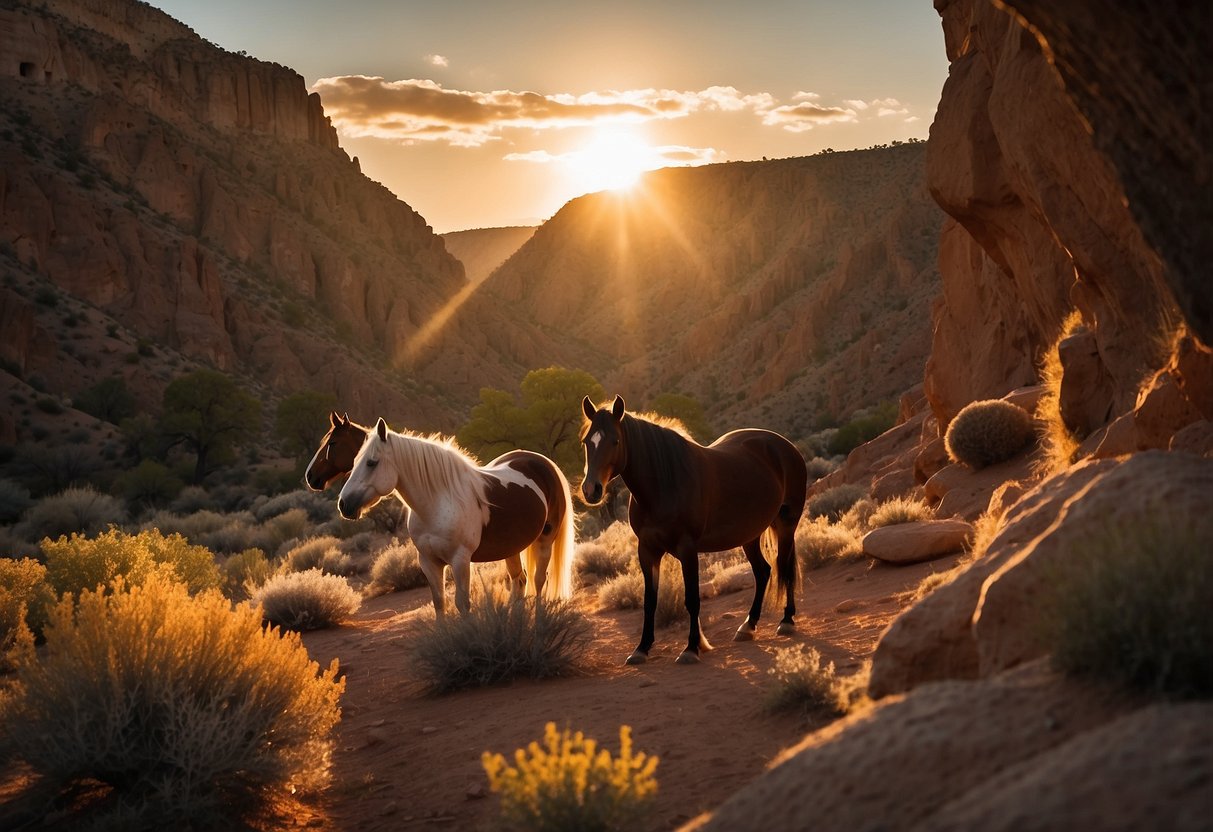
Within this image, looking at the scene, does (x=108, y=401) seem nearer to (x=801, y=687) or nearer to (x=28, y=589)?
(x=28, y=589)

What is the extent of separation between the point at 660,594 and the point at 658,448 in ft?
A: 9.80

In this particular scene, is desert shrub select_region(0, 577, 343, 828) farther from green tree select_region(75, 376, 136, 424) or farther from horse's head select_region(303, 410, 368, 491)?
green tree select_region(75, 376, 136, 424)

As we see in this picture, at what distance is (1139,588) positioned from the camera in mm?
3107

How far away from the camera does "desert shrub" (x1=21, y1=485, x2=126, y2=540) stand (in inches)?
945

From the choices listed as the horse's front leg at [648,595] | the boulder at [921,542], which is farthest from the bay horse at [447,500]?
the boulder at [921,542]

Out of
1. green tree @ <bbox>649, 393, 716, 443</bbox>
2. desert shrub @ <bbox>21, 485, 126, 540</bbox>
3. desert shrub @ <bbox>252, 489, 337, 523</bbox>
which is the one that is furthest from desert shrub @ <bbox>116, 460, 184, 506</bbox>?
green tree @ <bbox>649, 393, 716, 443</bbox>

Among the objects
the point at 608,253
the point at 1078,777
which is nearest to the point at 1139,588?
the point at 1078,777

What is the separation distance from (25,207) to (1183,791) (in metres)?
66.0

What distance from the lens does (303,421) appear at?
4931 centimetres

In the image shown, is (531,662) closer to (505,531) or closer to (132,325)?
(505,531)

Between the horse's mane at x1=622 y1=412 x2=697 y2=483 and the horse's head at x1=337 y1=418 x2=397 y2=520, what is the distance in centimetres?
235

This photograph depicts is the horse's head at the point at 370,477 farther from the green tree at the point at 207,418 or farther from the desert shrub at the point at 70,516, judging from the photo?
the green tree at the point at 207,418

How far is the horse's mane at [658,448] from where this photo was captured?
8180mm

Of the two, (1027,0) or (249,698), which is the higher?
(1027,0)
